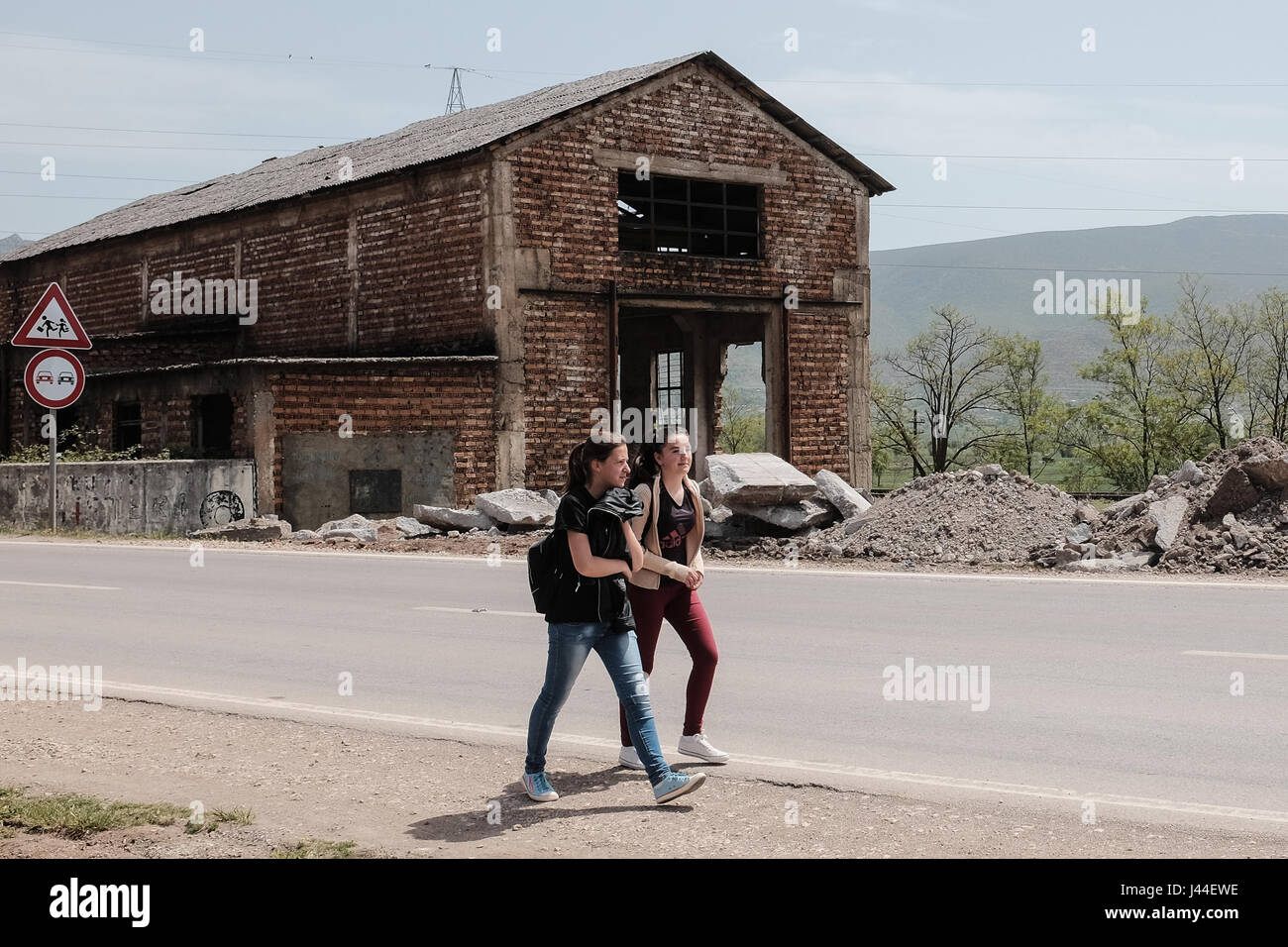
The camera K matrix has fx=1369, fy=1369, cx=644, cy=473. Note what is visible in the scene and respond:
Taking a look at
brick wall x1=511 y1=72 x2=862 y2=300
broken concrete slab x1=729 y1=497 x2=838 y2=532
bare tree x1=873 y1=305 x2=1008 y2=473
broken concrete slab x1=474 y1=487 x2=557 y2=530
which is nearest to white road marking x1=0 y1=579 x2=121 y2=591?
broken concrete slab x1=474 y1=487 x2=557 y2=530

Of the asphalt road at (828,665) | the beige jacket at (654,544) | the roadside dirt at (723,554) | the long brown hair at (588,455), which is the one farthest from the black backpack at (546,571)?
the roadside dirt at (723,554)

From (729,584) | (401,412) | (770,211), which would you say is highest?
(770,211)

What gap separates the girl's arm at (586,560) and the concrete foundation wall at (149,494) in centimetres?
1920

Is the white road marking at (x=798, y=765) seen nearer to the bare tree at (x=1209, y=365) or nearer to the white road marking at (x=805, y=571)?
the white road marking at (x=805, y=571)

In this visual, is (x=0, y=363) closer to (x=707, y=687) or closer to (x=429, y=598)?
(x=429, y=598)

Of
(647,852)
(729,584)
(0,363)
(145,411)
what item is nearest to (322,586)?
(729,584)

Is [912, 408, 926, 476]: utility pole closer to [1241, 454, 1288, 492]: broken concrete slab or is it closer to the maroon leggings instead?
[1241, 454, 1288, 492]: broken concrete slab

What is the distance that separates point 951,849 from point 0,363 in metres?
34.2

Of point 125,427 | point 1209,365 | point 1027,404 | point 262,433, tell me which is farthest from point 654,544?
point 1027,404

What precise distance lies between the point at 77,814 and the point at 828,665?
543 cm

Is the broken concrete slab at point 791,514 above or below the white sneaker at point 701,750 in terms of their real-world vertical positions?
above

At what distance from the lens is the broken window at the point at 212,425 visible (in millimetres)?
26531

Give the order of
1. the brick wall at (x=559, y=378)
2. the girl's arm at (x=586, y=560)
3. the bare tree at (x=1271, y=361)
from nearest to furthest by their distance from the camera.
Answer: the girl's arm at (x=586, y=560), the brick wall at (x=559, y=378), the bare tree at (x=1271, y=361)

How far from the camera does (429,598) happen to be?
1409 cm
